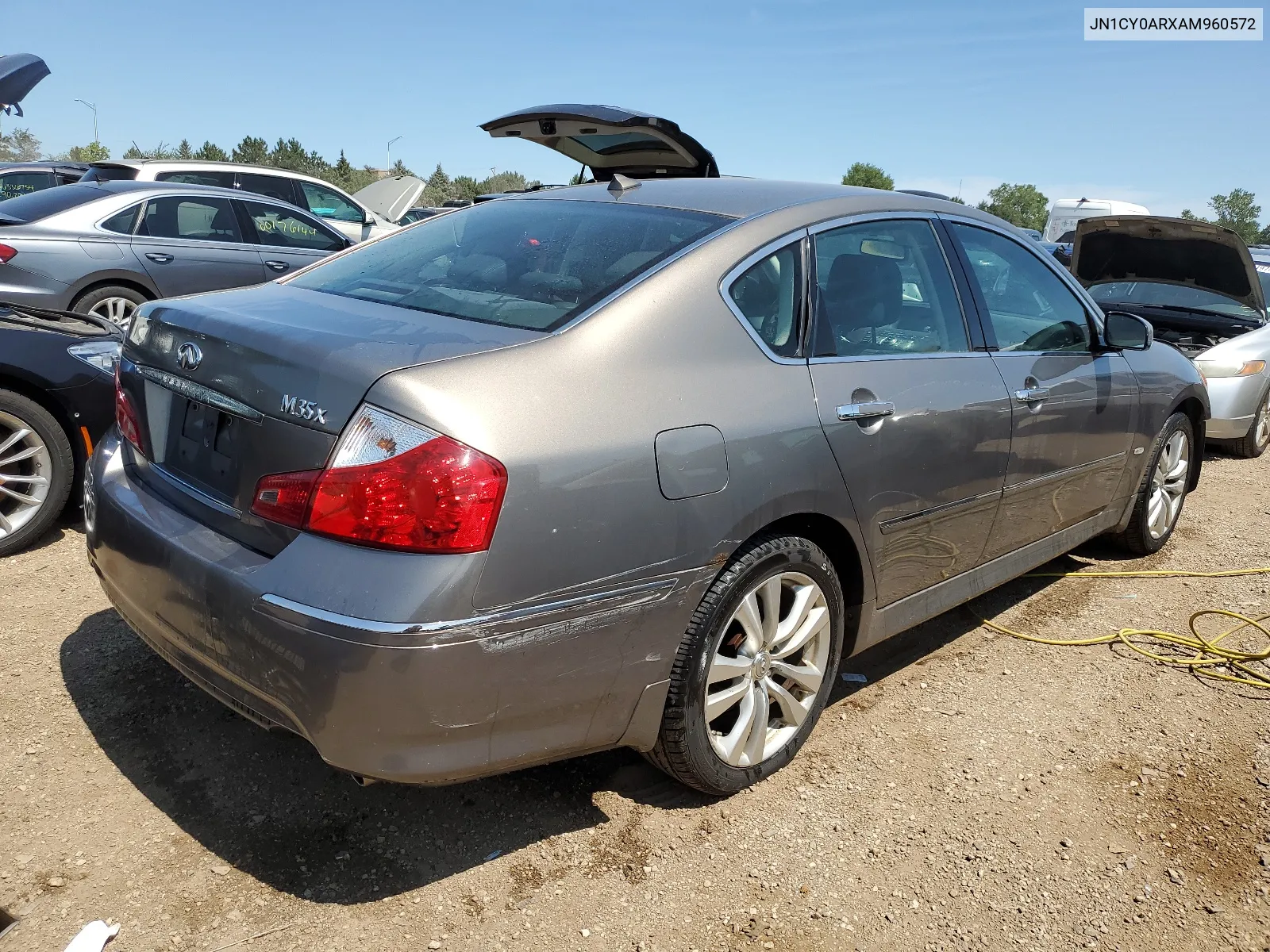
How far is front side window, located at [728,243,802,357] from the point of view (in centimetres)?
274

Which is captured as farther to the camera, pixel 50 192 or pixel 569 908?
pixel 50 192

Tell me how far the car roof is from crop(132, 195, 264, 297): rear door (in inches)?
210

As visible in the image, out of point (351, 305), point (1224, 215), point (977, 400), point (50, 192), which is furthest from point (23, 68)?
point (1224, 215)

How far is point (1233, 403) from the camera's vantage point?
7.49 m

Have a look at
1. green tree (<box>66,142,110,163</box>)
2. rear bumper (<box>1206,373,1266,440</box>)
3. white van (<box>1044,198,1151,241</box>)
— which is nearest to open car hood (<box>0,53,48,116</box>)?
rear bumper (<box>1206,373,1266,440</box>)

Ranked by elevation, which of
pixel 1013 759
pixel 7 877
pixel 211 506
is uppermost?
pixel 211 506

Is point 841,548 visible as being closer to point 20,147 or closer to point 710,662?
point 710,662

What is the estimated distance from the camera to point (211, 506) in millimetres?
2410

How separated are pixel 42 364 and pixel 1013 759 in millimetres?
4054

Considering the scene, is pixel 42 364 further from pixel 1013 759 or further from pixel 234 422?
pixel 1013 759

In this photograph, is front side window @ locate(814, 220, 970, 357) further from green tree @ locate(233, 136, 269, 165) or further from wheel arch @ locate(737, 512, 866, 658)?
green tree @ locate(233, 136, 269, 165)

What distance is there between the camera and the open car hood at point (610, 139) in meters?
5.09

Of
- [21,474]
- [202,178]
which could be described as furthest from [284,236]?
[21,474]

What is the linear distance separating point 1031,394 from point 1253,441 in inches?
215
